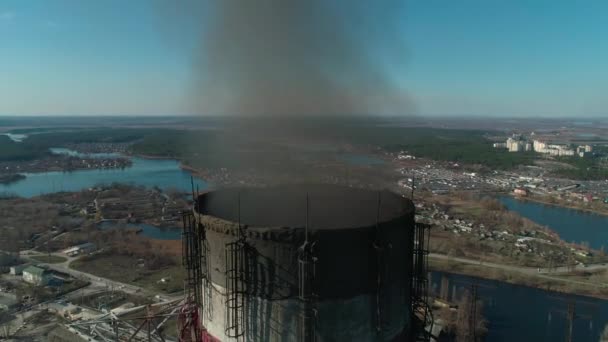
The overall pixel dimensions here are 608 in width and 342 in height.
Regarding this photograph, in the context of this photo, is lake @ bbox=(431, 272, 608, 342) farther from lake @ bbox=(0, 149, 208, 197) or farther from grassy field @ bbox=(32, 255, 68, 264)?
lake @ bbox=(0, 149, 208, 197)

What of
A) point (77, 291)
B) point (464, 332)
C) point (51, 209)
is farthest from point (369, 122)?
point (51, 209)

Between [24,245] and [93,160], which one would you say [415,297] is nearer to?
[24,245]

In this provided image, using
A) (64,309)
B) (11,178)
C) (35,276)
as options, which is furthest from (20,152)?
(64,309)

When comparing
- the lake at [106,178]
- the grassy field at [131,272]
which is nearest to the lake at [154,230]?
the grassy field at [131,272]

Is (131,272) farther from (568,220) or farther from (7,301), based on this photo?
(568,220)

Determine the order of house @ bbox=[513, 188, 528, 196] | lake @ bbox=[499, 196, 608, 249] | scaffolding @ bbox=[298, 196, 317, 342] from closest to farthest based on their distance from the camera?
scaffolding @ bbox=[298, 196, 317, 342] → lake @ bbox=[499, 196, 608, 249] → house @ bbox=[513, 188, 528, 196]

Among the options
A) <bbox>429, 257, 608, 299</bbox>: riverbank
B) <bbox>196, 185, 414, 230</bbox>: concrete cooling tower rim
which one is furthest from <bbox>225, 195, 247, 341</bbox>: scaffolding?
<bbox>429, 257, 608, 299</bbox>: riverbank
